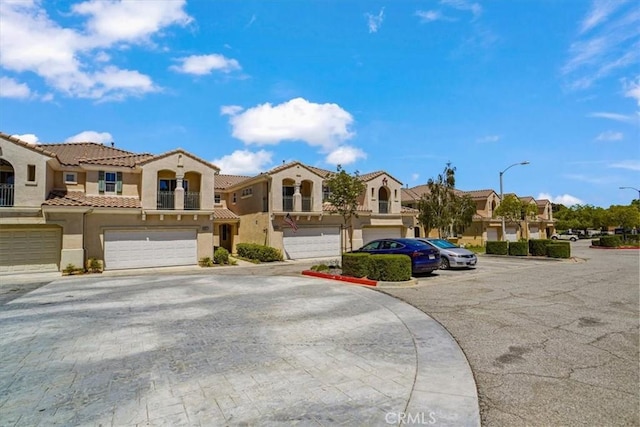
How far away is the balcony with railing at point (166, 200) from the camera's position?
21.1 m

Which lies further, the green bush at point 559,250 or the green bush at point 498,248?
the green bush at point 498,248

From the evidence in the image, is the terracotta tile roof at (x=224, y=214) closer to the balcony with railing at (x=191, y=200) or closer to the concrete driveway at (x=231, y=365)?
the balcony with railing at (x=191, y=200)

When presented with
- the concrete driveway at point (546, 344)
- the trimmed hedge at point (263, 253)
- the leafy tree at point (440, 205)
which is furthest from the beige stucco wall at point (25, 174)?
the leafy tree at point (440, 205)

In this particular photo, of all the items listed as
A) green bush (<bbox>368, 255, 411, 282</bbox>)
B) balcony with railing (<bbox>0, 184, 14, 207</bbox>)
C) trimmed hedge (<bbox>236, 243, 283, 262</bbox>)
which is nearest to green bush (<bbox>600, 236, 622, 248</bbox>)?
trimmed hedge (<bbox>236, 243, 283, 262</bbox>)

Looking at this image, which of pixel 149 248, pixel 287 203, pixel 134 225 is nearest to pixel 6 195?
pixel 134 225

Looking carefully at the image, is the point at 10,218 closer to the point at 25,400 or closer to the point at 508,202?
the point at 25,400

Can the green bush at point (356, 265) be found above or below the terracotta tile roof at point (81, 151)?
below

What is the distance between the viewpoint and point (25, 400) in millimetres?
4406

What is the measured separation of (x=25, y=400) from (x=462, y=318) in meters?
7.77

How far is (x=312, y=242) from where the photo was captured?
84.5ft

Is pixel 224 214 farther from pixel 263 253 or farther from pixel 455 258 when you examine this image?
pixel 455 258

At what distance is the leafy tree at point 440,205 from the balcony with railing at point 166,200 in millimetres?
20128

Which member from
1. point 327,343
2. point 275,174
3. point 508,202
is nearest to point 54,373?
point 327,343

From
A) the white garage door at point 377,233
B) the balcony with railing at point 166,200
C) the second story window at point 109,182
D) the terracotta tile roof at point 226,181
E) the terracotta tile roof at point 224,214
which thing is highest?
the terracotta tile roof at point 226,181
